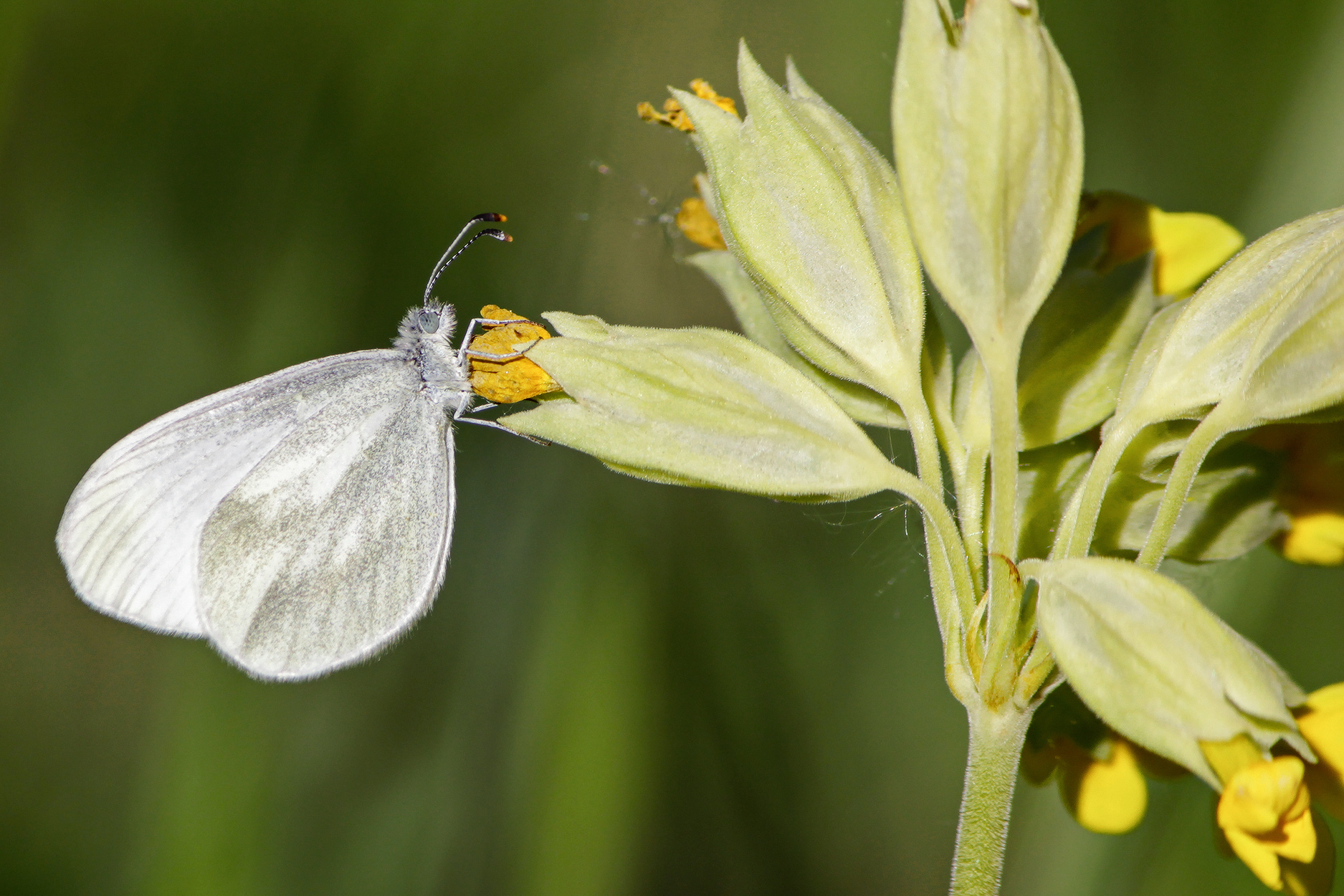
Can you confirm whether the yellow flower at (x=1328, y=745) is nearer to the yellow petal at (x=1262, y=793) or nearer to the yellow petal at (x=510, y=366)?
the yellow petal at (x=1262, y=793)

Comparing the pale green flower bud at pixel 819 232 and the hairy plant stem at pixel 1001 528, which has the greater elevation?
the pale green flower bud at pixel 819 232

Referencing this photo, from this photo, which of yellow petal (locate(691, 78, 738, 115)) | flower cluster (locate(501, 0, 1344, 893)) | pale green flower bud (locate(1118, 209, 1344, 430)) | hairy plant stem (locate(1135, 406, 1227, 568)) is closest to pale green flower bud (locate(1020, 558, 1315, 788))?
flower cluster (locate(501, 0, 1344, 893))

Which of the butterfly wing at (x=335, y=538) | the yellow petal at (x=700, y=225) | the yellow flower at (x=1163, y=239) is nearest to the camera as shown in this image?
the yellow flower at (x=1163, y=239)

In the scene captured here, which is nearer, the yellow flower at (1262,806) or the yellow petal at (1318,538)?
the yellow flower at (1262,806)

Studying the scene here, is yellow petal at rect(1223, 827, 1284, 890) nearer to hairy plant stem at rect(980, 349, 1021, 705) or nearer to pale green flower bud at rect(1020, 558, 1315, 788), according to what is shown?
pale green flower bud at rect(1020, 558, 1315, 788)

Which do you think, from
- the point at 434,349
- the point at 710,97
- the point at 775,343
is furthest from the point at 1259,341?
the point at 434,349

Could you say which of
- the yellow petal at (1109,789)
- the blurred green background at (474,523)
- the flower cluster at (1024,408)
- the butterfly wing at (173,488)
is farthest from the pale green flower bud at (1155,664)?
the butterfly wing at (173,488)

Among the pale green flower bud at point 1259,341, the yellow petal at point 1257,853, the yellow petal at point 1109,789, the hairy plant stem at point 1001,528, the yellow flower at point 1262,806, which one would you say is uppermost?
the pale green flower bud at point 1259,341

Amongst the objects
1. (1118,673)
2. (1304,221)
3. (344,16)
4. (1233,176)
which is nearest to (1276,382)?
(1304,221)
